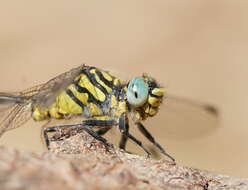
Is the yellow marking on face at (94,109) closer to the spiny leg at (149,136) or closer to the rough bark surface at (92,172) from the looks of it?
the spiny leg at (149,136)

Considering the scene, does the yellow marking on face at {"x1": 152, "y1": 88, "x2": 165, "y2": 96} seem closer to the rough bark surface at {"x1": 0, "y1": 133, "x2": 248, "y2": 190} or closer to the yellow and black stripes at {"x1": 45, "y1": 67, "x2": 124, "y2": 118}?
the yellow and black stripes at {"x1": 45, "y1": 67, "x2": 124, "y2": 118}

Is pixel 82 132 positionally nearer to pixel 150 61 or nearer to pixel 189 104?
pixel 189 104

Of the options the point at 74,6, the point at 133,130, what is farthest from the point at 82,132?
the point at 74,6

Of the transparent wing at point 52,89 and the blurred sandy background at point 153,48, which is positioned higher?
the transparent wing at point 52,89

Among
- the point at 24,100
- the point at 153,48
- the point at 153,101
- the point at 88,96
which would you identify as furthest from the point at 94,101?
the point at 153,48

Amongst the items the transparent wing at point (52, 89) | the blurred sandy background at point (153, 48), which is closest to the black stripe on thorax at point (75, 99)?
the transparent wing at point (52, 89)
